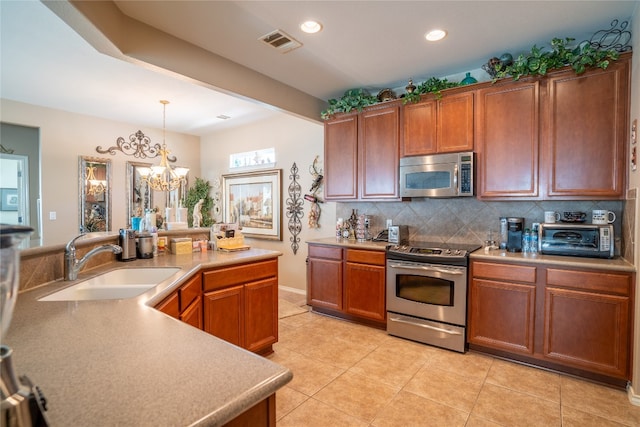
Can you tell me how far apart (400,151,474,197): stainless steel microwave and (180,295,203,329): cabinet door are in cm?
231

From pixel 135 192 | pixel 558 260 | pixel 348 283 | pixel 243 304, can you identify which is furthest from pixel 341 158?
pixel 135 192

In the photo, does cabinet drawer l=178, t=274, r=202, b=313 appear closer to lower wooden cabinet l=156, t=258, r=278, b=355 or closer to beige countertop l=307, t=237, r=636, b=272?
lower wooden cabinet l=156, t=258, r=278, b=355

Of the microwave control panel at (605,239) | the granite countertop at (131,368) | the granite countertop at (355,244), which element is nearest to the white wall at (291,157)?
the granite countertop at (355,244)

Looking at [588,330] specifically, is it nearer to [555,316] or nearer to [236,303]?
[555,316]

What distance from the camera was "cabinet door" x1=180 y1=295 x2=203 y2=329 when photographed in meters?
2.03

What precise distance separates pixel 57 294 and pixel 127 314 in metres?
0.63

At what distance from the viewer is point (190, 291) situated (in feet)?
6.92

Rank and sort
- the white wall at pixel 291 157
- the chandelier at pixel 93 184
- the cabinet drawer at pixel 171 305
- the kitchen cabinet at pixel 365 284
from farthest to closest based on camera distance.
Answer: the chandelier at pixel 93 184 < the white wall at pixel 291 157 < the kitchen cabinet at pixel 365 284 < the cabinet drawer at pixel 171 305

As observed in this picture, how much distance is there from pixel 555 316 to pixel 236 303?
2.52 meters

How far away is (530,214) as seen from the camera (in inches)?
121

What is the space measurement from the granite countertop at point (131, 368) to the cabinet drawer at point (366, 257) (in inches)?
96.4

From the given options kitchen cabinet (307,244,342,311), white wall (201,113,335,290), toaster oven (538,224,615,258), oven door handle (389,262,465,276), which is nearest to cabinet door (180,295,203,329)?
kitchen cabinet (307,244,342,311)

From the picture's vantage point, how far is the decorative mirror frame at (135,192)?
5.58 m

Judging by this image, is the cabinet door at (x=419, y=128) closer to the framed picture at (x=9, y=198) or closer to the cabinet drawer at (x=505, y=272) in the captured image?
the cabinet drawer at (x=505, y=272)
